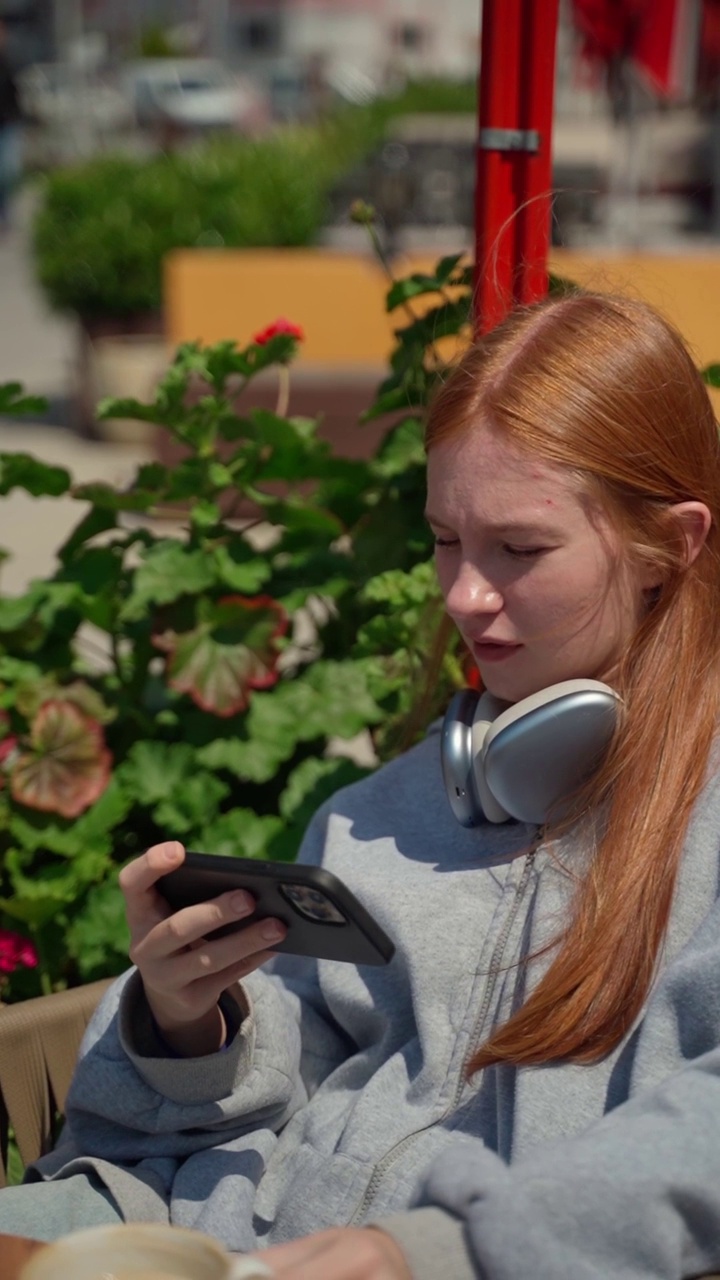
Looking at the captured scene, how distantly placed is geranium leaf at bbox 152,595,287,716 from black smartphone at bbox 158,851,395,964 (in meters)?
1.00

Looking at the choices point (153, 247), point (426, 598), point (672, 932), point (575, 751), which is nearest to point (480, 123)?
point (426, 598)

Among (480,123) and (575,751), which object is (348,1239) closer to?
(575,751)

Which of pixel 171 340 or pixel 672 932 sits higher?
pixel 672 932

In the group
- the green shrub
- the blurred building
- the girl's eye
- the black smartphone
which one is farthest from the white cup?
the blurred building

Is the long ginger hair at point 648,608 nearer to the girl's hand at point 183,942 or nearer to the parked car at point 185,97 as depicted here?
the girl's hand at point 183,942

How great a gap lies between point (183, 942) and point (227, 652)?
1.08 metres

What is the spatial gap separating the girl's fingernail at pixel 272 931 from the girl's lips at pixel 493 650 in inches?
14.2

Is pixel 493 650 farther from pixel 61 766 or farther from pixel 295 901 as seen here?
pixel 61 766

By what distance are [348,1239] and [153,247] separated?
31.0 feet

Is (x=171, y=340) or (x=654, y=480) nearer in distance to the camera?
(x=654, y=480)

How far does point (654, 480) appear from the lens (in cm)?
164

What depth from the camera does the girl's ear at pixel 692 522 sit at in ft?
5.44

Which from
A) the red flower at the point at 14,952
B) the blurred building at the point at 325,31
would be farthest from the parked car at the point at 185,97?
the red flower at the point at 14,952

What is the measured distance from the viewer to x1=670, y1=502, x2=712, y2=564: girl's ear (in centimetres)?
166
